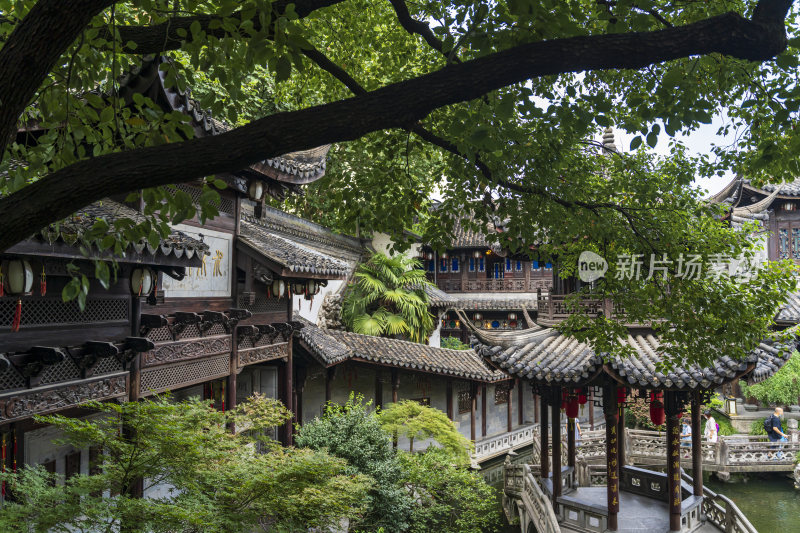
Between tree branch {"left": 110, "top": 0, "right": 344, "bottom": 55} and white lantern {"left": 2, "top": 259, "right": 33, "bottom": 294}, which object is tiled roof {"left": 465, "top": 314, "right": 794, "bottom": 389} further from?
white lantern {"left": 2, "top": 259, "right": 33, "bottom": 294}

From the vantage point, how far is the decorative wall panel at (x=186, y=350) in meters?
6.18

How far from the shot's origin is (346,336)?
1422cm

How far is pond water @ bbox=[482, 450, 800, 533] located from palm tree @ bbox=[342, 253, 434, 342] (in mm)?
4719

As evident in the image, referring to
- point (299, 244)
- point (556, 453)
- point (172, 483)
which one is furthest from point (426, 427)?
point (299, 244)

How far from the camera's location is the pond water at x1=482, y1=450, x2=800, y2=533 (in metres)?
11.7

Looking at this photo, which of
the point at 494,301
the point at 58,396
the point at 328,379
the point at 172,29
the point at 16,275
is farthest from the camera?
the point at 494,301

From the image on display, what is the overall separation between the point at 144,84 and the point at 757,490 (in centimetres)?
1617

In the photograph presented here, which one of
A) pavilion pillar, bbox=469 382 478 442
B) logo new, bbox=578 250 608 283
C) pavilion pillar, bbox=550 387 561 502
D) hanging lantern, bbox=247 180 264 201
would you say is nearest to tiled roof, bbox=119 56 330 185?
hanging lantern, bbox=247 180 264 201

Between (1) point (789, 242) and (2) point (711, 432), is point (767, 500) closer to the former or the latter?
(2) point (711, 432)

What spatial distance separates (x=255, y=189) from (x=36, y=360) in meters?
4.22

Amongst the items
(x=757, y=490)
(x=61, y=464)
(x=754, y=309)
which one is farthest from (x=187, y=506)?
(x=757, y=490)

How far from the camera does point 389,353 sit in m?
14.1

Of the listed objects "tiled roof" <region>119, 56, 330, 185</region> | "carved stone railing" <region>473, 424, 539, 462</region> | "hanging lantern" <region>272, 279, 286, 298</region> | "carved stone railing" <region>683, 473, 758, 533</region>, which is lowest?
"carved stone railing" <region>473, 424, 539, 462</region>

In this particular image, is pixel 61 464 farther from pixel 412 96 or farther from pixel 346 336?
pixel 346 336
